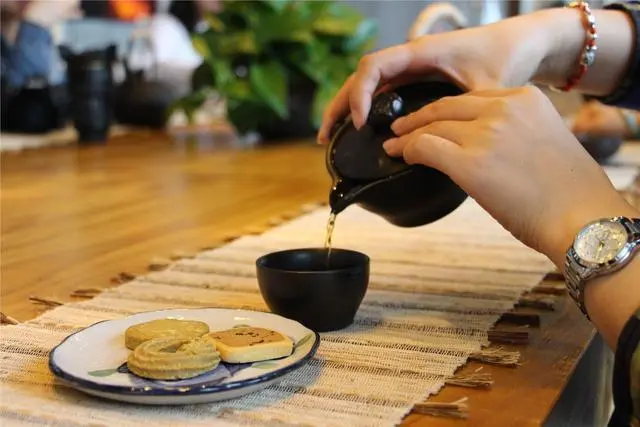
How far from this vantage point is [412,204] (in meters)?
0.75

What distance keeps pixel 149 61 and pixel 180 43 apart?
45 centimetres

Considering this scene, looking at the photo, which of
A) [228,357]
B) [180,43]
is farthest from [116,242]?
[180,43]

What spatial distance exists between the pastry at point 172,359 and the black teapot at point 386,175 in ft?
0.73

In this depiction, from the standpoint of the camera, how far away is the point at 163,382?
521 mm

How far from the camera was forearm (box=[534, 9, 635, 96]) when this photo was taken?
0.90 metres

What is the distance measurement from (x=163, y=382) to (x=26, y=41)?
8.41 feet

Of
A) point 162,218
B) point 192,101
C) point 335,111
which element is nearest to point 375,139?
point 335,111

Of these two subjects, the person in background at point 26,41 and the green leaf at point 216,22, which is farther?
the person in background at point 26,41

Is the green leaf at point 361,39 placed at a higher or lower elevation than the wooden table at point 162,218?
higher

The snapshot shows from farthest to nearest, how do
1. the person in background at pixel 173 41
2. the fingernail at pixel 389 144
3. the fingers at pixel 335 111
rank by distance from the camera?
the person in background at pixel 173 41 < the fingers at pixel 335 111 < the fingernail at pixel 389 144

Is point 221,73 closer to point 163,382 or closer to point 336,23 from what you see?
point 336,23

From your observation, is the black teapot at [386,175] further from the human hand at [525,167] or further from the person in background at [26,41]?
the person in background at [26,41]

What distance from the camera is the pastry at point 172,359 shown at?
52 centimetres

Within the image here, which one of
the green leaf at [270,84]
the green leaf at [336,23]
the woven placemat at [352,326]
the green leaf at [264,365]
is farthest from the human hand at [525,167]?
the green leaf at [336,23]
